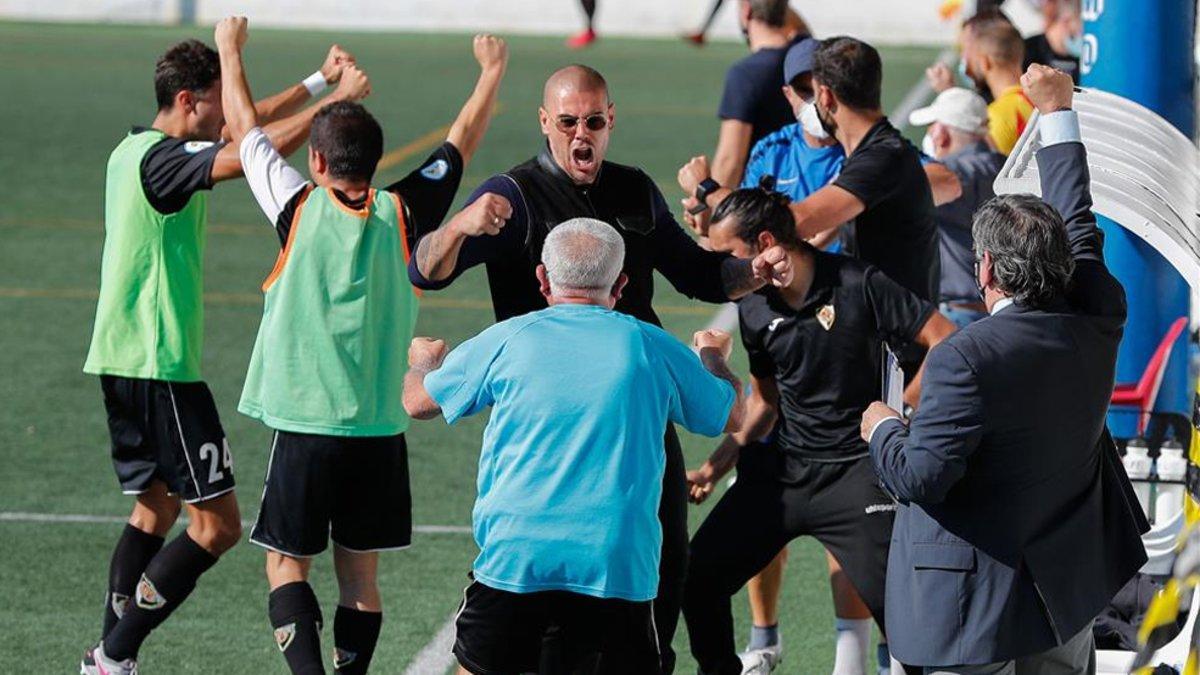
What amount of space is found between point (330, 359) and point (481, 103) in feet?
3.69

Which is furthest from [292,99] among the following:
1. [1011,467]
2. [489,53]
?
[1011,467]

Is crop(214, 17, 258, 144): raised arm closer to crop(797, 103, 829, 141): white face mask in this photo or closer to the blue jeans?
crop(797, 103, 829, 141): white face mask

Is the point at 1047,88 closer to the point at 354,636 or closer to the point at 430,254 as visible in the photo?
the point at 430,254

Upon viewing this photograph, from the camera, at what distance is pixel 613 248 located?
491cm

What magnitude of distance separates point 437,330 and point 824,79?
247 inches

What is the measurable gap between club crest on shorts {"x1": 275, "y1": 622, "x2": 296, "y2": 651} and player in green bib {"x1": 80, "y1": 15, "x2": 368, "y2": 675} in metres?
0.53

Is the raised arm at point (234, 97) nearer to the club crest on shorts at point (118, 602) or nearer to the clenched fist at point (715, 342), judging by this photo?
the club crest on shorts at point (118, 602)

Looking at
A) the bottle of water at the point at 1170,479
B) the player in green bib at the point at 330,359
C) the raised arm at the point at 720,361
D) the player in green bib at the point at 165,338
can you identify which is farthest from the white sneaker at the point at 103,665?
the bottle of water at the point at 1170,479

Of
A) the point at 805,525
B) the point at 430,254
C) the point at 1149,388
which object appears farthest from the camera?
the point at 1149,388

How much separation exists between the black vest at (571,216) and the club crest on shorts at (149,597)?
1.65m

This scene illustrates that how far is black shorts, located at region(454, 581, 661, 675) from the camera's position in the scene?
488cm

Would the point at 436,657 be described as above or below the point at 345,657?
below

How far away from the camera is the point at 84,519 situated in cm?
860

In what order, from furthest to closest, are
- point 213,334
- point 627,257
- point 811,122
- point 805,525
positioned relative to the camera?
point 213,334
point 811,122
point 805,525
point 627,257
